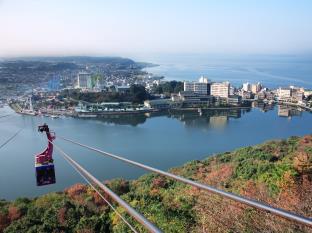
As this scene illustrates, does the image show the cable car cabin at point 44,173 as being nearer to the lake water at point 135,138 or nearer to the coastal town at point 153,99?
the lake water at point 135,138

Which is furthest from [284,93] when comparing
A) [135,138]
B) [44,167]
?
[44,167]

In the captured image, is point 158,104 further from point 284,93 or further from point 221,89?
point 284,93

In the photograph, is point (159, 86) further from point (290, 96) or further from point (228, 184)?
point (228, 184)

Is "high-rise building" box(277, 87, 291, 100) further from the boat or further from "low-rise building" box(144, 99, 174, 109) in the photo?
the boat

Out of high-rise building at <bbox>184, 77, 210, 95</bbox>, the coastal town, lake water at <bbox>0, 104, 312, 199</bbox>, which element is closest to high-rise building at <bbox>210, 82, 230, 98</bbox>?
the coastal town

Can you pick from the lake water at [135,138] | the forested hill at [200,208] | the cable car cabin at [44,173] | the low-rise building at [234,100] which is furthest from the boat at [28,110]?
the cable car cabin at [44,173]

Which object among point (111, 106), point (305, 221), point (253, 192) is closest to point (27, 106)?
point (111, 106)
